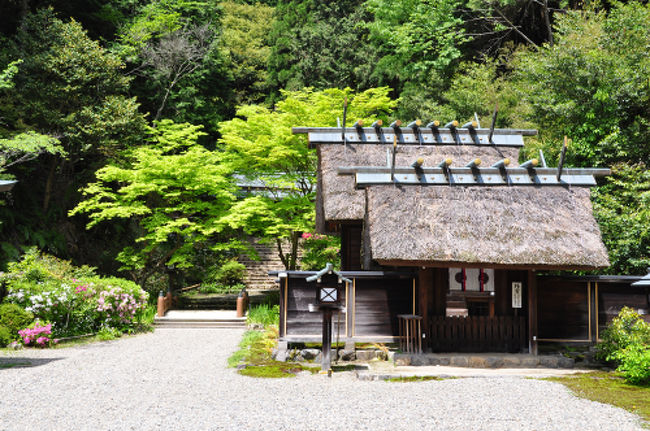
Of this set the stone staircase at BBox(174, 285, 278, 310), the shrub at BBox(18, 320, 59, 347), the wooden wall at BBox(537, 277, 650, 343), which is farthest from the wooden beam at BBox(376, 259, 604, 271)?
the stone staircase at BBox(174, 285, 278, 310)

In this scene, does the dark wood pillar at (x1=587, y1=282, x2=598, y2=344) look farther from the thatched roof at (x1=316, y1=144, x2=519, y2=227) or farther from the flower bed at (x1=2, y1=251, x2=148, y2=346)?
the flower bed at (x1=2, y1=251, x2=148, y2=346)

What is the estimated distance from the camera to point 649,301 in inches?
428

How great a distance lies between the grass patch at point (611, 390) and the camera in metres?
6.91

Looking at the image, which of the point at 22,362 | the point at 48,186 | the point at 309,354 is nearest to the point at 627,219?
the point at 309,354

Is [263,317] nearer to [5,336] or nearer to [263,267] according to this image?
[5,336]

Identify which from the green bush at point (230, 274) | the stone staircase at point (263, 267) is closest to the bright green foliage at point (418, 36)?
the stone staircase at point (263, 267)

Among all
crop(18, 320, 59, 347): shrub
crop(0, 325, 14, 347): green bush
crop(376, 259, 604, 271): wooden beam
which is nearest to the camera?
crop(376, 259, 604, 271): wooden beam

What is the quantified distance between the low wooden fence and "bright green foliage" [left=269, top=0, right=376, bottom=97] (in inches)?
790

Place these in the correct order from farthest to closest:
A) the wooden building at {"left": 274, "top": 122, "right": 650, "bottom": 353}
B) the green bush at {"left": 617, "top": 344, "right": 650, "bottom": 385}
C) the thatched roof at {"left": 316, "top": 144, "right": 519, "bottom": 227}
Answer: the thatched roof at {"left": 316, "top": 144, "right": 519, "bottom": 227} < the wooden building at {"left": 274, "top": 122, "right": 650, "bottom": 353} < the green bush at {"left": 617, "top": 344, "right": 650, "bottom": 385}

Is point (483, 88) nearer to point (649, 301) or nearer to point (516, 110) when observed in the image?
point (516, 110)

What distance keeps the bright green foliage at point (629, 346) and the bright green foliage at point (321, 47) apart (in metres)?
20.9

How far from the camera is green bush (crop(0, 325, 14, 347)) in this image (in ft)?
38.2

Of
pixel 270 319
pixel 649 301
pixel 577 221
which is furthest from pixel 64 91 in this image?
pixel 649 301

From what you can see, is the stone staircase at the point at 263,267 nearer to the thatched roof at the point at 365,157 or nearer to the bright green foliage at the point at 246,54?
the bright green foliage at the point at 246,54
